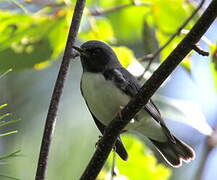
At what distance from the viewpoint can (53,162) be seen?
3.66m

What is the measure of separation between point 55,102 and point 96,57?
1128 mm

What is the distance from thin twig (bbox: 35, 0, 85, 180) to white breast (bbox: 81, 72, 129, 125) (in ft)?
2.15

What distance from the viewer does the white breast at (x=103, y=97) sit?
2770mm

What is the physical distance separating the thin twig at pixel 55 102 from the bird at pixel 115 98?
612mm

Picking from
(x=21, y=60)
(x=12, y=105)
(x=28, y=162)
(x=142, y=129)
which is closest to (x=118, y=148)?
(x=142, y=129)

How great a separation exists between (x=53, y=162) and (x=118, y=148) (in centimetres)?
107

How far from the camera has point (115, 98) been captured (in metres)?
2.77

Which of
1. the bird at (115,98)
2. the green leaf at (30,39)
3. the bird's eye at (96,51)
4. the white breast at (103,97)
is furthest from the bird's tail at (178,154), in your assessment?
the green leaf at (30,39)

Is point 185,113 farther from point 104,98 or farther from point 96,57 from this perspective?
point 96,57

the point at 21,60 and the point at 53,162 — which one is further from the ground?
the point at 21,60

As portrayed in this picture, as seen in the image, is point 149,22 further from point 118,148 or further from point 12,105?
point 12,105

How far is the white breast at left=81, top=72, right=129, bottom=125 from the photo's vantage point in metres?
2.77

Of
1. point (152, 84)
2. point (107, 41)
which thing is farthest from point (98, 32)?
point (152, 84)

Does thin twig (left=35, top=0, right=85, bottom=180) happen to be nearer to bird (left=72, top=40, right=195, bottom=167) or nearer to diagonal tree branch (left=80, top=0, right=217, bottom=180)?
diagonal tree branch (left=80, top=0, right=217, bottom=180)
